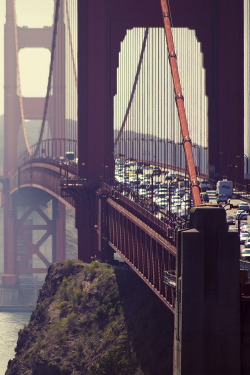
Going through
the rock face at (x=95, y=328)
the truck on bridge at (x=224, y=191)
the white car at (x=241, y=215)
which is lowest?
the rock face at (x=95, y=328)

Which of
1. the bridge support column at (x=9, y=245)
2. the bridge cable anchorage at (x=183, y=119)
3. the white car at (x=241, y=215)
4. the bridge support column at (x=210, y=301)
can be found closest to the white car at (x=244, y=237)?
the white car at (x=241, y=215)

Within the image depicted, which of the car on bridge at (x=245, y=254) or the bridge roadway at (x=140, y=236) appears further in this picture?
the bridge roadway at (x=140, y=236)

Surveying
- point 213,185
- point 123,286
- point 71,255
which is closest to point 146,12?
point 213,185

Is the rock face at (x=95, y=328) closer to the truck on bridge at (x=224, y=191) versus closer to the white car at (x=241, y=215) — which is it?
the white car at (x=241, y=215)

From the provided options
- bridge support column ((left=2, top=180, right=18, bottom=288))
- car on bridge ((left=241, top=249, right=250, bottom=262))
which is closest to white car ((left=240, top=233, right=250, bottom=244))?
car on bridge ((left=241, top=249, right=250, bottom=262))

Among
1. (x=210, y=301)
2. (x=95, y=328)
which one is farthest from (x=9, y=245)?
(x=210, y=301)

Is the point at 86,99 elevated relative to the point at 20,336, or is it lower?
elevated

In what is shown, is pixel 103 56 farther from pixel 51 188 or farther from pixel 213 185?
pixel 51 188
